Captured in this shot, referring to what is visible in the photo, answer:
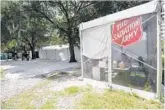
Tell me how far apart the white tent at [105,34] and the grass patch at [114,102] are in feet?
1.48

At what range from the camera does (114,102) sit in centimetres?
495

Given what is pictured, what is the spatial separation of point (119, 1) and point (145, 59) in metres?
10.7

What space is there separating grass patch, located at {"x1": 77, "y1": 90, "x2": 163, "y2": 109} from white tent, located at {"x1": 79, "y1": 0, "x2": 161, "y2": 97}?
45cm

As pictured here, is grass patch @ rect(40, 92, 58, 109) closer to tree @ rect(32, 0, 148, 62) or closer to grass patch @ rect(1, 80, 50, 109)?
grass patch @ rect(1, 80, 50, 109)

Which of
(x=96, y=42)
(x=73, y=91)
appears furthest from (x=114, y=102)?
(x=96, y=42)

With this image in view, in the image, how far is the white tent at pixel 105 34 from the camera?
4.81m

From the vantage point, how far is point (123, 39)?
5.89m

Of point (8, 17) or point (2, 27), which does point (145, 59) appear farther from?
point (2, 27)

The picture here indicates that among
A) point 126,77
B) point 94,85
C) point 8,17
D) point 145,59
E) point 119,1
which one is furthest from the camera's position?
point 8,17

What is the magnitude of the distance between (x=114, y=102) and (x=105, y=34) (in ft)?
8.30

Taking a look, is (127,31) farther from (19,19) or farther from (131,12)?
(19,19)

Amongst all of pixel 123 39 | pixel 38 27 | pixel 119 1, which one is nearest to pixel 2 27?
pixel 38 27

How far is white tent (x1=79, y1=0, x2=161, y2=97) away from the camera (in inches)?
189

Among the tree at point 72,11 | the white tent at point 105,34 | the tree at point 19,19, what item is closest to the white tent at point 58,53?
the tree at point 72,11
